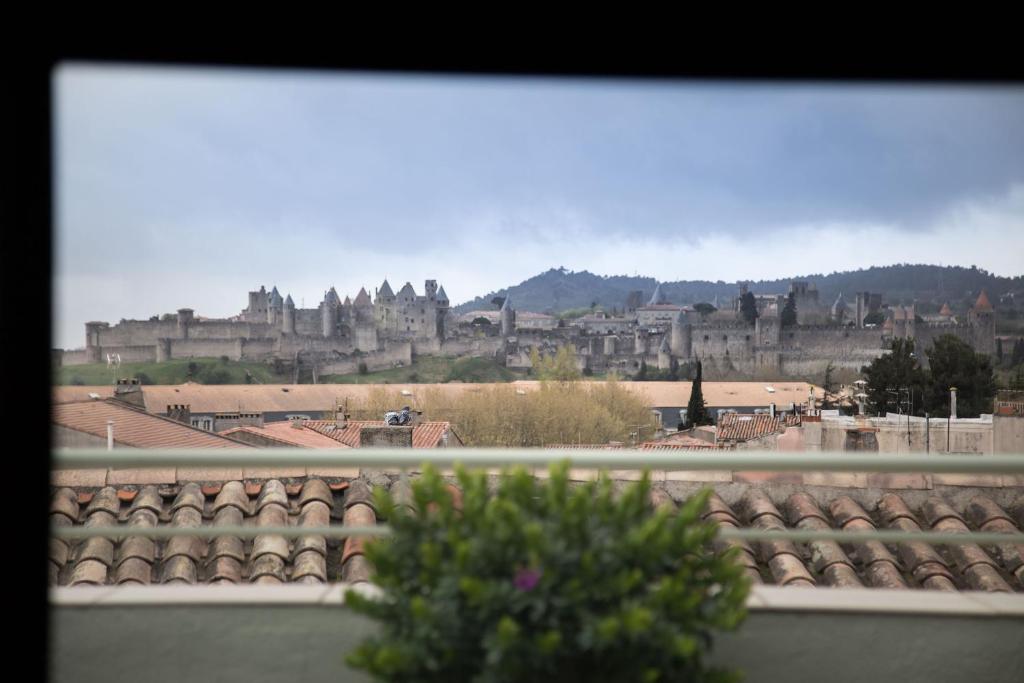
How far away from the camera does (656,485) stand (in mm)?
2523

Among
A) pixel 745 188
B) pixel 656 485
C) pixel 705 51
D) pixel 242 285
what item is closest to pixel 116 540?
pixel 656 485

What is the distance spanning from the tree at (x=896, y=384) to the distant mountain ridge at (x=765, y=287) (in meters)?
11.3

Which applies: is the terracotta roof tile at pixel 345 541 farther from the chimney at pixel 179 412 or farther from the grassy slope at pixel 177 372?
the grassy slope at pixel 177 372

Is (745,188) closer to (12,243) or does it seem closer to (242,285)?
(242,285)

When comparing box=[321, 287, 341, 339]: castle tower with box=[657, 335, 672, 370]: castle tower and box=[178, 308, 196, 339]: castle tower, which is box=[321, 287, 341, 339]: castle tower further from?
box=[657, 335, 672, 370]: castle tower

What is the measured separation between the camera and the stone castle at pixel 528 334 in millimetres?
54594

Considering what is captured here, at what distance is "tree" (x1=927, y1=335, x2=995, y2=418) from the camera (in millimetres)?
37094

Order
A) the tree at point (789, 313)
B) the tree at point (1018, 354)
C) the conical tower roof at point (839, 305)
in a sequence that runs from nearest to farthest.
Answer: the tree at point (1018, 354) → the tree at point (789, 313) → the conical tower roof at point (839, 305)

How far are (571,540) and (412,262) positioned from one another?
6350cm

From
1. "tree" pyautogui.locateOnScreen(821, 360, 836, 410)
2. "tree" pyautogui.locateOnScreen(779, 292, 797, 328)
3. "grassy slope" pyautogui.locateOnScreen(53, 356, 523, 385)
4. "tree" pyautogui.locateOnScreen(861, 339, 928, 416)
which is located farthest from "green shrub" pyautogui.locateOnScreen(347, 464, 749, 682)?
"tree" pyautogui.locateOnScreen(779, 292, 797, 328)

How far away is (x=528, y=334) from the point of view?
61.3 meters

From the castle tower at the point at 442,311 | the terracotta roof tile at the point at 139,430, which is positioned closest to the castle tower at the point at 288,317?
the castle tower at the point at 442,311

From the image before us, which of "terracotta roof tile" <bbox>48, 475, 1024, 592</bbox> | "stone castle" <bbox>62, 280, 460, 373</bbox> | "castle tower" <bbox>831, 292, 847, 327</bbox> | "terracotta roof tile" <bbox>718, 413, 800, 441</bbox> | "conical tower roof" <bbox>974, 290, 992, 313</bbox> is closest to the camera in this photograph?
"terracotta roof tile" <bbox>48, 475, 1024, 592</bbox>

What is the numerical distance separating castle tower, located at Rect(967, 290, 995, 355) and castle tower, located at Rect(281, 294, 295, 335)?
134ft
